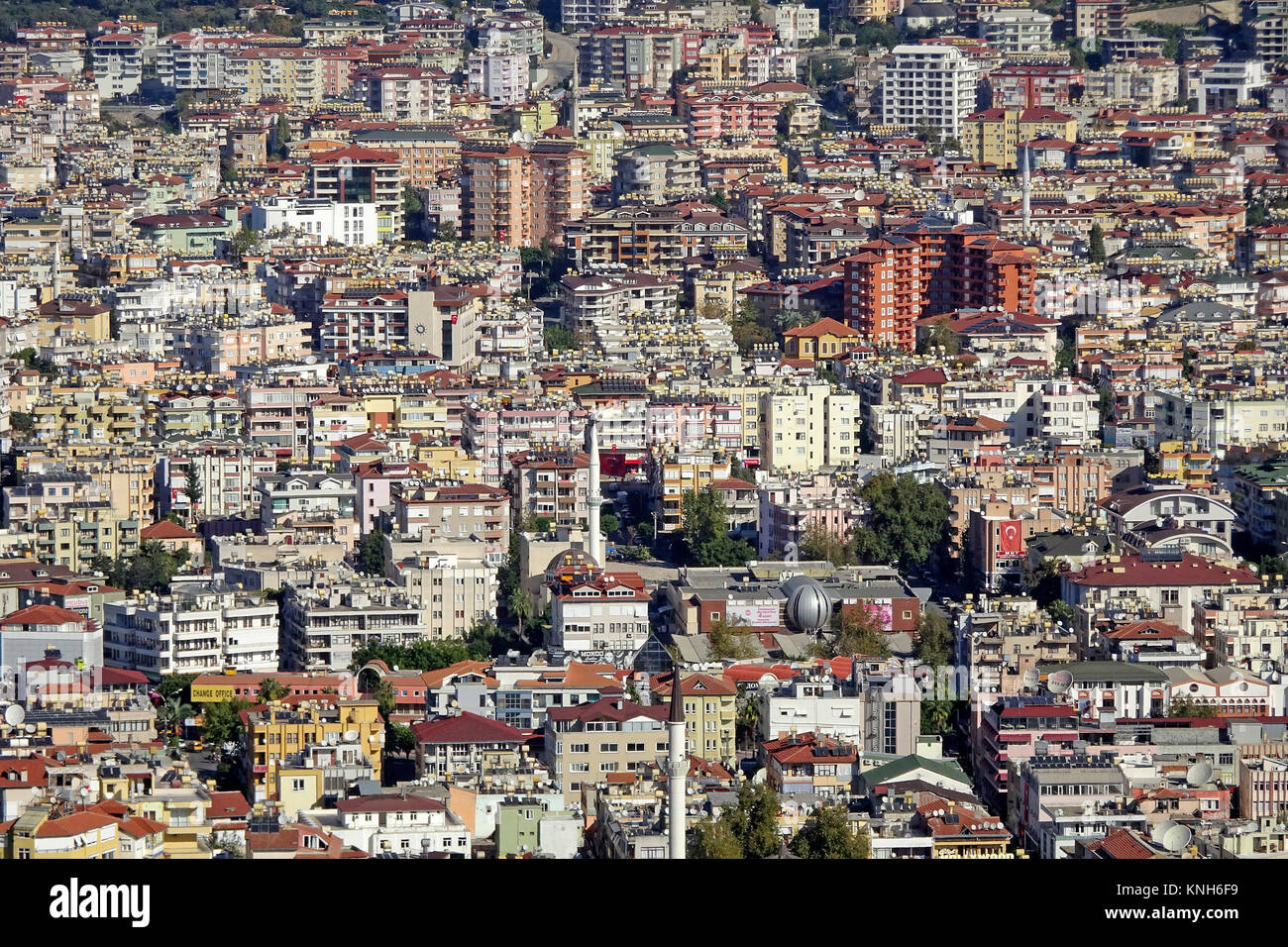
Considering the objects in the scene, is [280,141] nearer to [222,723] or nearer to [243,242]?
[243,242]

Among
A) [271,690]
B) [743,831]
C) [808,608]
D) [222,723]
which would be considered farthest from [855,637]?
[743,831]

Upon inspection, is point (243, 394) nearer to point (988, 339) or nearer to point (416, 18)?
point (988, 339)

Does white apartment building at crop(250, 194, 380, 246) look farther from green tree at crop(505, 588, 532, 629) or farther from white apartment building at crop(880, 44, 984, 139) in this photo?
green tree at crop(505, 588, 532, 629)

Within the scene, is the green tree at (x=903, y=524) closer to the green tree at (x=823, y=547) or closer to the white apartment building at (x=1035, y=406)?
the green tree at (x=823, y=547)

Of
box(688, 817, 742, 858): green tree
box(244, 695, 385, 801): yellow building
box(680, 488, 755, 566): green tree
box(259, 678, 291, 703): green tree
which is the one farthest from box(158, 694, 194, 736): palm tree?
box(680, 488, 755, 566): green tree

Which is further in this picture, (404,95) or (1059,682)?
(404,95)
